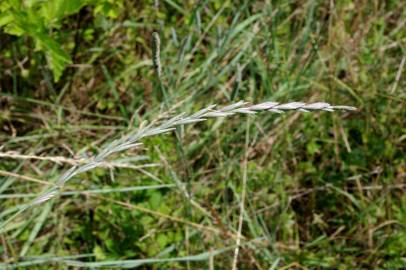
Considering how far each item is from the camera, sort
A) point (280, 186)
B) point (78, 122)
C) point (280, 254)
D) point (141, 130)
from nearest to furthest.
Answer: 1. point (141, 130)
2. point (280, 254)
3. point (280, 186)
4. point (78, 122)

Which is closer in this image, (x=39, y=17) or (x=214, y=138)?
(x=39, y=17)

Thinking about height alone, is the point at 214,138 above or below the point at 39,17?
below

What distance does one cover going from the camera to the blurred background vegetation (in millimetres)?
2168

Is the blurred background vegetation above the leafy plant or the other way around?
the other way around

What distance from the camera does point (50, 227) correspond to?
2283mm

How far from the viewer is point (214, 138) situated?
246cm

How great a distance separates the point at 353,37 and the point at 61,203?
4.63ft

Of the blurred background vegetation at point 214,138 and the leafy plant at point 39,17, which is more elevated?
the leafy plant at point 39,17

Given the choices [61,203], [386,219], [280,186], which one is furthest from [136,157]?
[386,219]

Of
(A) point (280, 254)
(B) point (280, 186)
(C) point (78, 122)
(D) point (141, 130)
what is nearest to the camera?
(D) point (141, 130)

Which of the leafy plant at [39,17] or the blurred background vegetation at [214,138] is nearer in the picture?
the leafy plant at [39,17]

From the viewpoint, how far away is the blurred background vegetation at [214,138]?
217 centimetres

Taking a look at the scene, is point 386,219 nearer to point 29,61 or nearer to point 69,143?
point 69,143

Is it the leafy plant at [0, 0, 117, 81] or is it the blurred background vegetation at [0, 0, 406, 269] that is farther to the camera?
the blurred background vegetation at [0, 0, 406, 269]
